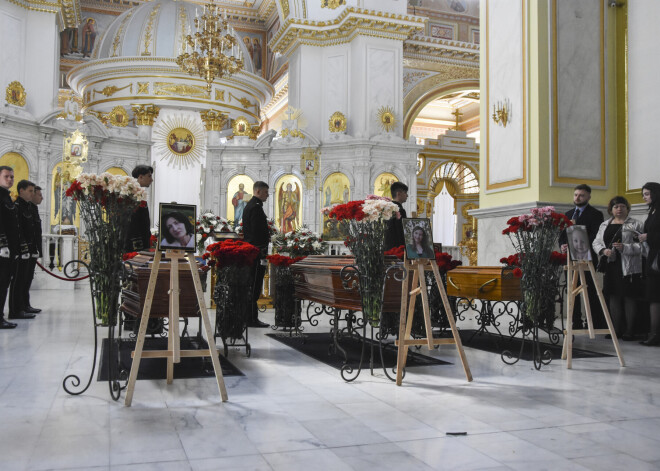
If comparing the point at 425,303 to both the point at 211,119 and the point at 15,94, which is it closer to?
the point at 15,94

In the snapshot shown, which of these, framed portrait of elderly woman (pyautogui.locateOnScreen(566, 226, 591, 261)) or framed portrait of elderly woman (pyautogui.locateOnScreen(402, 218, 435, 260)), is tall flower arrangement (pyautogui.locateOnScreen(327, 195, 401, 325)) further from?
framed portrait of elderly woman (pyautogui.locateOnScreen(566, 226, 591, 261))

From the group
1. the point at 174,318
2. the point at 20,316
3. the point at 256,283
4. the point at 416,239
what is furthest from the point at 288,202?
the point at 174,318

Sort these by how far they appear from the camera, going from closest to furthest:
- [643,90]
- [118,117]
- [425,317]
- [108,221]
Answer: [108,221] → [425,317] → [643,90] → [118,117]

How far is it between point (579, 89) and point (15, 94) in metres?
11.9

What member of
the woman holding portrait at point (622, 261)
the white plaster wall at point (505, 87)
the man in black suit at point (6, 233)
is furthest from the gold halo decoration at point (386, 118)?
the man in black suit at point (6, 233)

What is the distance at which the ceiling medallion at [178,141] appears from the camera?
1883cm

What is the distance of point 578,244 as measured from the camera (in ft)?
15.5

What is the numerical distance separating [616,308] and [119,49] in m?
16.9

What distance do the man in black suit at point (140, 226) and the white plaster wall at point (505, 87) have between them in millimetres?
4577

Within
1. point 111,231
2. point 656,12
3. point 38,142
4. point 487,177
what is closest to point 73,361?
point 111,231

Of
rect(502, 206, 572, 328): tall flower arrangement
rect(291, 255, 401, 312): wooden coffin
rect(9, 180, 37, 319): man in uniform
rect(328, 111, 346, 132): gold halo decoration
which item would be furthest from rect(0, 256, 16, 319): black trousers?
rect(328, 111, 346, 132): gold halo decoration

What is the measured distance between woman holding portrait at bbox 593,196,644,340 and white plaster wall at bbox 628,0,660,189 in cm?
169

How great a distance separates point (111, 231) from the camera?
3.74m

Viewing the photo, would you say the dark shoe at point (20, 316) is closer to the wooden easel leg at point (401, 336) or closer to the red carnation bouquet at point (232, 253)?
the red carnation bouquet at point (232, 253)
